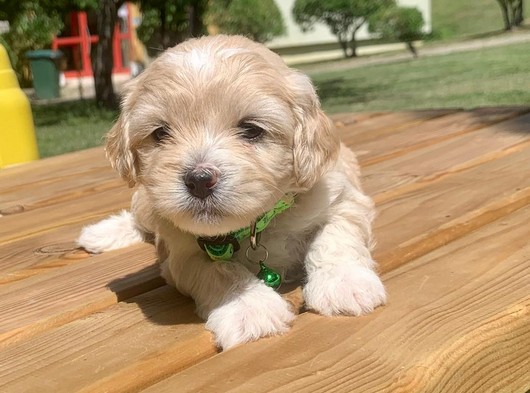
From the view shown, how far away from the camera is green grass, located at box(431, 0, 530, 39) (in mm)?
22516

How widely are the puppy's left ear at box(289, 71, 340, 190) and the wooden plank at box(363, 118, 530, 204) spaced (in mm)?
867

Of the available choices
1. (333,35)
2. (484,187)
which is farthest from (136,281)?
(333,35)

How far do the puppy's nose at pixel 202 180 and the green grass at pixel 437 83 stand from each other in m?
8.21

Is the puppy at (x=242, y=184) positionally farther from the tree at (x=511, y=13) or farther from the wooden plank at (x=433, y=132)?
the tree at (x=511, y=13)

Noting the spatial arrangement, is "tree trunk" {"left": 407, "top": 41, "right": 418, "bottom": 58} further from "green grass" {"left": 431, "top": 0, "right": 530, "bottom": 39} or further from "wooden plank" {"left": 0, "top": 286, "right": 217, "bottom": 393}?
"wooden plank" {"left": 0, "top": 286, "right": 217, "bottom": 393}

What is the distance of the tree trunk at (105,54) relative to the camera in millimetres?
12469

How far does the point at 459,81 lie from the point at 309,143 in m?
11.4

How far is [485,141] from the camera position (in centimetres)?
400

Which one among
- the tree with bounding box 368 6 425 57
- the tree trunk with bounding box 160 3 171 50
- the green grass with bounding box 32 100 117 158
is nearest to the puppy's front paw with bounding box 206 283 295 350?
the green grass with bounding box 32 100 117 158

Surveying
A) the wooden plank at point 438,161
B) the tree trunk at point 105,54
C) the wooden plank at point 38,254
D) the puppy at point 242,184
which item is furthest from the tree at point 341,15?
the puppy at point 242,184

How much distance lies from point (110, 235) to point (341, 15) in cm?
2104

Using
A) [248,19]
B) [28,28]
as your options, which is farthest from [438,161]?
[248,19]

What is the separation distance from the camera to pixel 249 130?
2076 millimetres

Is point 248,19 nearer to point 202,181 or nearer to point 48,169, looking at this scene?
point 48,169
